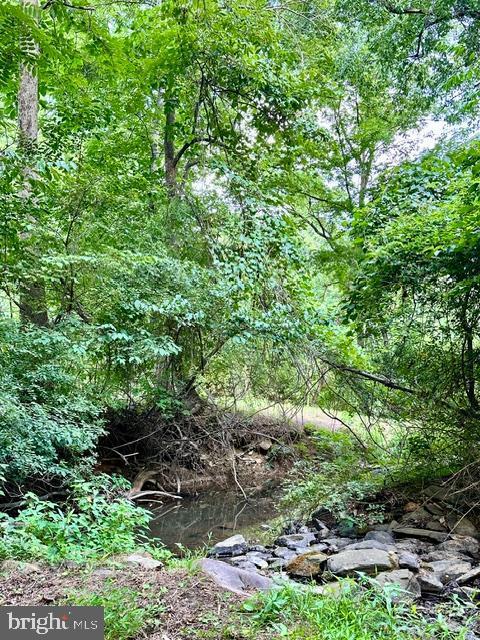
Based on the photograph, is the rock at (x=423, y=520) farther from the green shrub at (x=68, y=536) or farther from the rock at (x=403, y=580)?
the green shrub at (x=68, y=536)

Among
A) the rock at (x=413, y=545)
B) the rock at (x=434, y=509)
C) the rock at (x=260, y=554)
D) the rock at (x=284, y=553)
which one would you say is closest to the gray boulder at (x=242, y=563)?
the rock at (x=260, y=554)

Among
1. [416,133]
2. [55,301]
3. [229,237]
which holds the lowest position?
[55,301]

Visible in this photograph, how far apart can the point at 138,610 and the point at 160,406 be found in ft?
15.8

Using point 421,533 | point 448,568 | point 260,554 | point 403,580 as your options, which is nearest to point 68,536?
point 260,554

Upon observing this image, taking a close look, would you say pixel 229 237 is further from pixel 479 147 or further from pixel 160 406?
pixel 479 147

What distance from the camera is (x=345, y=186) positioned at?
983cm

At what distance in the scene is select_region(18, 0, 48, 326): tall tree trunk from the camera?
4.66m

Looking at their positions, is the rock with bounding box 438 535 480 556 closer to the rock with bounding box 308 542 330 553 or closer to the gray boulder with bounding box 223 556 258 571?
the rock with bounding box 308 542 330 553

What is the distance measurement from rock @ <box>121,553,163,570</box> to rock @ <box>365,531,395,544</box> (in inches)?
86.1

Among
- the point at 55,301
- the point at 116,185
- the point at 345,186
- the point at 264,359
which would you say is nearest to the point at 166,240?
the point at 116,185

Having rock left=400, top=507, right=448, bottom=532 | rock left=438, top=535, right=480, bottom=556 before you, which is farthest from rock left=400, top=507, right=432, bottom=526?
rock left=438, top=535, right=480, bottom=556

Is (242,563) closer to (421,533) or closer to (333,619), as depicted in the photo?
(421,533)

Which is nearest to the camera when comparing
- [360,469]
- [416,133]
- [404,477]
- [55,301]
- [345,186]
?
[404,477]

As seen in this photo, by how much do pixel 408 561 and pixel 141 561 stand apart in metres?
1.93
